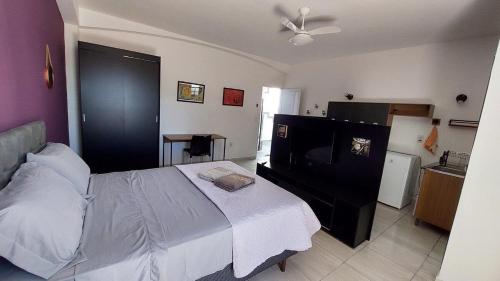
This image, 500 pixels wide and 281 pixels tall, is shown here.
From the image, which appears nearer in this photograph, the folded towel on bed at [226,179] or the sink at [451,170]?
the folded towel on bed at [226,179]

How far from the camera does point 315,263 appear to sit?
2.02 metres

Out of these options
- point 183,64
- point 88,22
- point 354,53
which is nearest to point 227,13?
point 183,64

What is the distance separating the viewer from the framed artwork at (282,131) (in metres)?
3.60

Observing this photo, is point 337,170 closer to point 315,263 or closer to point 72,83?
point 315,263

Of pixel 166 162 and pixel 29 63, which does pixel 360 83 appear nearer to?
pixel 166 162

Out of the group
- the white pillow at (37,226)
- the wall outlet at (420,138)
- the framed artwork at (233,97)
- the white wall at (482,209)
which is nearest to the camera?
the white pillow at (37,226)

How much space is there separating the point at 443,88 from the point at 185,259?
14.0 ft

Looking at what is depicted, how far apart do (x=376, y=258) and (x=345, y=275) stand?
51 centimetres

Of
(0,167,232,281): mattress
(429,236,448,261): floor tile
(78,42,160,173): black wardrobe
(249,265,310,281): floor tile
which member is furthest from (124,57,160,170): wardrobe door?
(429,236,448,261): floor tile

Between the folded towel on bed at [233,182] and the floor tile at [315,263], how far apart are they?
33.1 inches

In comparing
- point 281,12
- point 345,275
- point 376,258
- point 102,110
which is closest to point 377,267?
Result: point 376,258

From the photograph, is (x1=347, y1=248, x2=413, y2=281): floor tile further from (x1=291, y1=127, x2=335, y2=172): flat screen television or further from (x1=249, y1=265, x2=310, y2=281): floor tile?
(x1=291, y1=127, x2=335, y2=172): flat screen television

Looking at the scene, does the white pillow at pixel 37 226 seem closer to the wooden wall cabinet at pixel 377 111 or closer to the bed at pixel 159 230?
the bed at pixel 159 230

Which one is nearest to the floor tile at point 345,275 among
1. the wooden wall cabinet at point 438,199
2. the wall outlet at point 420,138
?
the wooden wall cabinet at point 438,199
